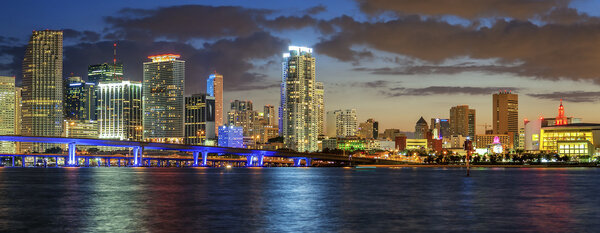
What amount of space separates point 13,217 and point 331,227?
80.8ft

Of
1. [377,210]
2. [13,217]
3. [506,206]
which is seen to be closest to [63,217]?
[13,217]

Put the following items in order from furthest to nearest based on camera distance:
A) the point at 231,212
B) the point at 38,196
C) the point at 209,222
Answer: the point at 38,196
the point at 231,212
the point at 209,222

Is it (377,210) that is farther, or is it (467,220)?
(377,210)

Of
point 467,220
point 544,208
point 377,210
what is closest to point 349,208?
point 377,210

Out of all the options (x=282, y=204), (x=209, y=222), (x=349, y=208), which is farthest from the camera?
(x=282, y=204)

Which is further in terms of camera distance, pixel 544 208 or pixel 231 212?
pixel 544 208

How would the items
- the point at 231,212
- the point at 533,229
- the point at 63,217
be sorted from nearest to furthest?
the point at 533,229
the point at 63,217
the point at 231,212

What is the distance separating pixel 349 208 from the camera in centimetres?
6112

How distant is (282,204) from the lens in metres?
65.6

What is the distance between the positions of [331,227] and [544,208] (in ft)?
83.9

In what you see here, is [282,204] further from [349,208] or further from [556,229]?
[556,229]

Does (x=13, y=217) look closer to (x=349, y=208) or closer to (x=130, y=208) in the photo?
(x=130, y=208)

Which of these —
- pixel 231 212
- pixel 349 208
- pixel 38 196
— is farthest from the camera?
pixel 38 196

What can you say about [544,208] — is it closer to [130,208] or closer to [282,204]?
[282,204]
